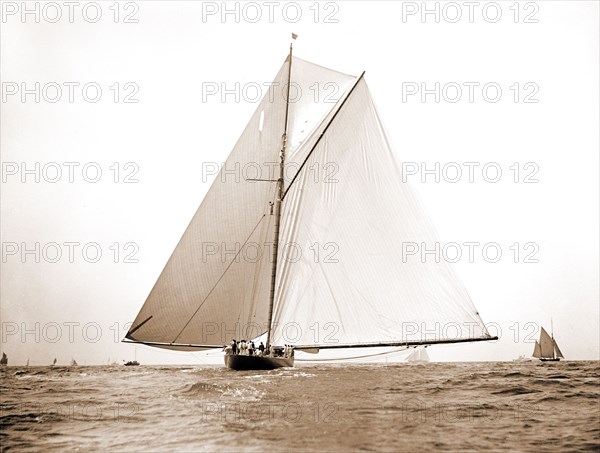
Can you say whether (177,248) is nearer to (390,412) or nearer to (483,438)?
(390,412)

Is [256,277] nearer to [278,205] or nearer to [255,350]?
[255,350]

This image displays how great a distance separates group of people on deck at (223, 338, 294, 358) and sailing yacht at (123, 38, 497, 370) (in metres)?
0.12

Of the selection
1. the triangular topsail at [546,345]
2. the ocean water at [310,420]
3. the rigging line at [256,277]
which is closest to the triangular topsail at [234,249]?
the rigging line at [256,277]

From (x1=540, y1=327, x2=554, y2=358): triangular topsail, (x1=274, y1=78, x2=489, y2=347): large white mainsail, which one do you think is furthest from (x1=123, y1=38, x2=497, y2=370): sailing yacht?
(x1=540, y1=327, x2=554, y2=358): triangular topsail

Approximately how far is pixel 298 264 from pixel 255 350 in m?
5.13

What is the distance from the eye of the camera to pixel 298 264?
28250 mm

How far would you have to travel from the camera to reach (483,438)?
9.76 m

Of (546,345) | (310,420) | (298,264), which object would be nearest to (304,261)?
(298,264)

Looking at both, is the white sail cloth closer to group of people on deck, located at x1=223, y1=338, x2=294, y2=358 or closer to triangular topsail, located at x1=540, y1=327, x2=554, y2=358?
group of people on deck, located at x1=223, y1=338, x2=294, y2=358

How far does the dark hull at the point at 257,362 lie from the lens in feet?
88.8

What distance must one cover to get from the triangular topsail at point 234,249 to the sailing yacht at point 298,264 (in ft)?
0.20

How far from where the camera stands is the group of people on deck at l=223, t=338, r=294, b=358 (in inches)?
1078

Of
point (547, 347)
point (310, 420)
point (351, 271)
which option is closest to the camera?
point (310, 420)

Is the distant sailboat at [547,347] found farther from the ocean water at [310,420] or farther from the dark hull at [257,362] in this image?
the ocean water at [310,420]
